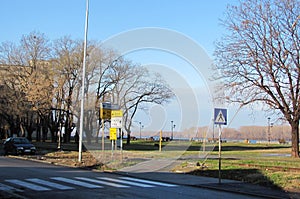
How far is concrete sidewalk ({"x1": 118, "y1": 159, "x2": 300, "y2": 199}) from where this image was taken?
1285cm

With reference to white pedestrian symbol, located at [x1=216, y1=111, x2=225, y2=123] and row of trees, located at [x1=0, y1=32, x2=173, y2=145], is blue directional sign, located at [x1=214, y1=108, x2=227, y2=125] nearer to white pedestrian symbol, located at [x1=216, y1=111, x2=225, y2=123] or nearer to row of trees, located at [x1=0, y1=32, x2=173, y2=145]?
white pedestrian symbol, located at [x1=216, y1=111, x2=225, y2=123]

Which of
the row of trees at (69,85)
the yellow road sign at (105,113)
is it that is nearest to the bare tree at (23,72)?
the row of trees at (69,85)

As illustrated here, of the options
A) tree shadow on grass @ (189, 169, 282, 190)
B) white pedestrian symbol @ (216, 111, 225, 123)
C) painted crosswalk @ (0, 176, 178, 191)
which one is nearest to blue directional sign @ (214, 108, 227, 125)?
white pedestrian symbol @ (216, 111, 225, 123)

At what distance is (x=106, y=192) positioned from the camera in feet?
39.8

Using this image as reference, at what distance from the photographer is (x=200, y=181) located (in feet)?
52.5

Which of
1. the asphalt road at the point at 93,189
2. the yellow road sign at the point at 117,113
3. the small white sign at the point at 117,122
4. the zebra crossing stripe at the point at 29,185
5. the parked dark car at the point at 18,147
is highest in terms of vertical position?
the yellow road sign at the point at 117,113

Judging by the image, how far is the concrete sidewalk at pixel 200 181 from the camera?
12852 millimetres

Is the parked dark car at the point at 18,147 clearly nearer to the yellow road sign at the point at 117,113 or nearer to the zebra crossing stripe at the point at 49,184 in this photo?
the yellow road sign at the point at 117,113

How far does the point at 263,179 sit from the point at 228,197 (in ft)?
14.6

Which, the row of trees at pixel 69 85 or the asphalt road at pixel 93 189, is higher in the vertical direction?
the row of trees at pixel 69 85

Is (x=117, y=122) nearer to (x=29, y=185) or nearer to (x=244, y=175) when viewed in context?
(x=244, y=175)

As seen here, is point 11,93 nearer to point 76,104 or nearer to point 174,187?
point 76,104

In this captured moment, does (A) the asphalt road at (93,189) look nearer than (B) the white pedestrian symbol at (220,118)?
Yes

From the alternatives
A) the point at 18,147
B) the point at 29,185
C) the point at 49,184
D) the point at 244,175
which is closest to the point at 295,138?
the point at 244,175
